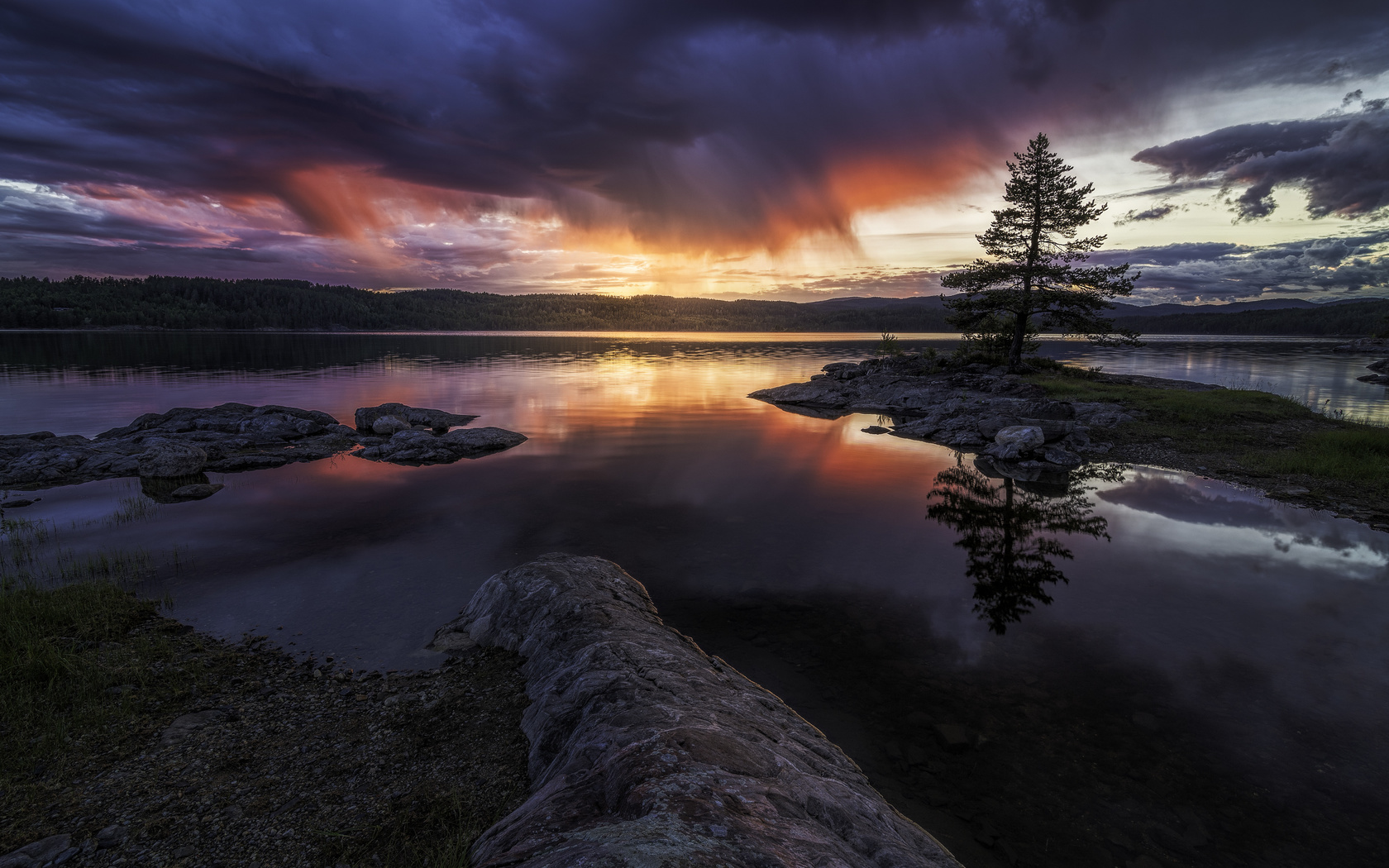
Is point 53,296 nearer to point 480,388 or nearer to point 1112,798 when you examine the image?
point 480,388

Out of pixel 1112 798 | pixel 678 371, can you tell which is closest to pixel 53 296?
pixel 678 371

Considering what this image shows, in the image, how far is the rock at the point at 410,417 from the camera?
28.4 metres

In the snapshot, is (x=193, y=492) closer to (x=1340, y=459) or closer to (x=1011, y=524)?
(x=1011, y=524)

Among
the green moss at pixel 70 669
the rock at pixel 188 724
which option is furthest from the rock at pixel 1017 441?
the green moss at pixel 70 669

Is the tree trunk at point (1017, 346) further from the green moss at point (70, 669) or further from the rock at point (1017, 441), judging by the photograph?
the green moss at point (70, 669)

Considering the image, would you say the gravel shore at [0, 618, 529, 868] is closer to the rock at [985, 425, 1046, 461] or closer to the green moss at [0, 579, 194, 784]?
the green moss at [0, 579, 194, 784]

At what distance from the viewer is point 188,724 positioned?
6371mm

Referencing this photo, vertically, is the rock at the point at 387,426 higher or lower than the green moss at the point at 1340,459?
higher

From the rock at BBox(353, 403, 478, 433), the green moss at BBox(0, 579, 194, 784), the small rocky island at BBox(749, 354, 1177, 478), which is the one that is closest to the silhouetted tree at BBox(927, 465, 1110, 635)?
the small rocky island at BBox(749, 354, 1177, 478)

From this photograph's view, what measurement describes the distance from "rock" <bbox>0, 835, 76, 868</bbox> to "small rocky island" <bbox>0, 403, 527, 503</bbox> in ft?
51.7

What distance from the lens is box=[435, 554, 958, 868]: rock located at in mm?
3100

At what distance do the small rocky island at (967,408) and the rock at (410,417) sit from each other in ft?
67.0

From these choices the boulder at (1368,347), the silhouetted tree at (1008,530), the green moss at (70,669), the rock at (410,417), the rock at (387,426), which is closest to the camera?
the green moss at (70,669)

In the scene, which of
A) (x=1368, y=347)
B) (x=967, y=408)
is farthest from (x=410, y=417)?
(x=1368, y=347)
